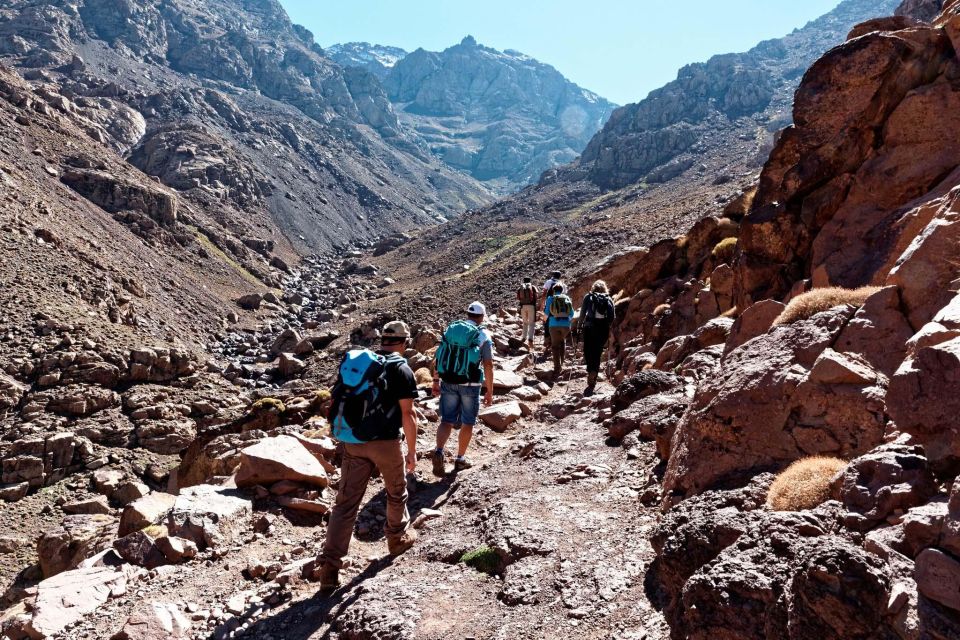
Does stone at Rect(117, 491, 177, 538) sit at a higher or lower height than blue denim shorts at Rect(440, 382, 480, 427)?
lower

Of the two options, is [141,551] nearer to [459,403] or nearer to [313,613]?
[313,613]

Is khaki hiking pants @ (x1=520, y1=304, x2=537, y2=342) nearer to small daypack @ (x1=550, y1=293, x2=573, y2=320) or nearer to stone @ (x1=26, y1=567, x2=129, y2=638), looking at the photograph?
small daypack @ (x1=550, y1=293, x2=573, y2=320)

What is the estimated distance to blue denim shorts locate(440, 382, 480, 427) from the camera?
28.1 ft

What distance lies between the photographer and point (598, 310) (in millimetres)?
12281

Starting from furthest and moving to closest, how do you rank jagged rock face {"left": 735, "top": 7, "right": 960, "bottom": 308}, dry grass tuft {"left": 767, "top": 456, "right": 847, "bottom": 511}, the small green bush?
jagged rock face {"left": 735, "top": 7, "right": 960, "bottom": 308} → the small green bush → dry grass tuft {"left": 767, "top": 456, "right": 847, "bottom": 511}

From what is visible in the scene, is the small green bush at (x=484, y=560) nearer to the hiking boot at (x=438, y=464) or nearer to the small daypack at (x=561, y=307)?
the hiking boot at (x=438, y=464)

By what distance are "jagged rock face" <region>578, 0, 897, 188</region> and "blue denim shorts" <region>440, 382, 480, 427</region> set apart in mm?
116831

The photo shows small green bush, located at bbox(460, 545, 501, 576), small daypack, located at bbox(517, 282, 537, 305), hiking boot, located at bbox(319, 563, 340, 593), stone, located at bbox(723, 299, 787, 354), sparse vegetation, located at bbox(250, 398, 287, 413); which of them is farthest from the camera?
sparse vegetation, located at bbox(250, 398, 287, 413)

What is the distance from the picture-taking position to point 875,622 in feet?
9.67

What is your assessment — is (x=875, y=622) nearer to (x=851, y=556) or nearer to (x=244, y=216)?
(x=851, y=556)

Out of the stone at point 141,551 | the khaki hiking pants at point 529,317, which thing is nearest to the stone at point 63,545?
the stone at point 141,551

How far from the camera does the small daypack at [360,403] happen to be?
585 cm

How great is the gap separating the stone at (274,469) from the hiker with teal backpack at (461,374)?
1.91m

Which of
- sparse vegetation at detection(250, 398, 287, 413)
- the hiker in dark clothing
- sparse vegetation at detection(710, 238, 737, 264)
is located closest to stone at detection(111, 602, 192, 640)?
the hiker in dark clothing
